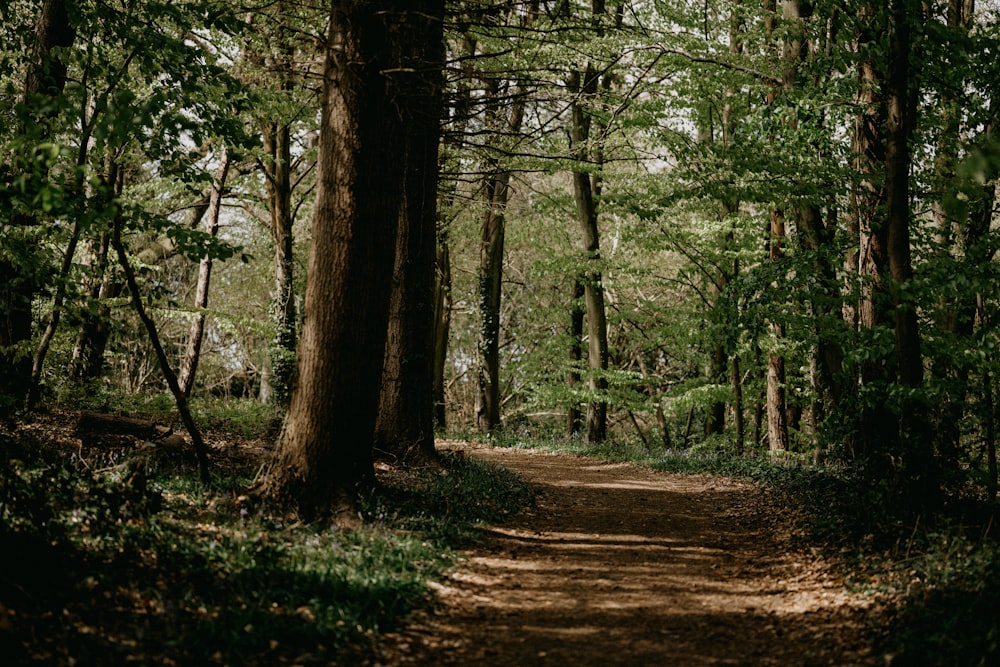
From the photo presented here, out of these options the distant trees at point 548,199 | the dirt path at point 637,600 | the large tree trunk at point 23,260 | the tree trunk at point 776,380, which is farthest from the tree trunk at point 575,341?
the large tree trunk at point 23,260

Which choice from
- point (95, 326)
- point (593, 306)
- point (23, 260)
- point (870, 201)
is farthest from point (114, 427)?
point (593, 306)

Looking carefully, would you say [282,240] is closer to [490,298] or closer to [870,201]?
[490,298]

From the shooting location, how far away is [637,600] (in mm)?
6039

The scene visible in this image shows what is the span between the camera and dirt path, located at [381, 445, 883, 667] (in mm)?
4848

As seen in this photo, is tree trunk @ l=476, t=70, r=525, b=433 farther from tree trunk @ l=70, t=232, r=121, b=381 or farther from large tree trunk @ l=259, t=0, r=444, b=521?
large tree trunk @ l=259, t=0, r=444, b=521

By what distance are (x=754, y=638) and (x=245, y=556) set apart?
150 inches

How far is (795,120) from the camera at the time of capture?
30.5 feet

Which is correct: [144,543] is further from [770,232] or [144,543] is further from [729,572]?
[770,232]

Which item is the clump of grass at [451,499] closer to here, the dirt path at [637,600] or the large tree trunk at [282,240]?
the dirt path at [637,600]

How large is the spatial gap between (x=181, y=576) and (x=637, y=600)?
11.8ft

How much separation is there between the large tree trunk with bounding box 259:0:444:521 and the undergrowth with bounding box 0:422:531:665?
0.56 metres

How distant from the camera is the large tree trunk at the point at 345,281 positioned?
281 inches

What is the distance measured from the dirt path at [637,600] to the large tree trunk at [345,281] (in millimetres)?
1719

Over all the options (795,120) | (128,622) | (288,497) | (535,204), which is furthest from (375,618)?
(535,204)
